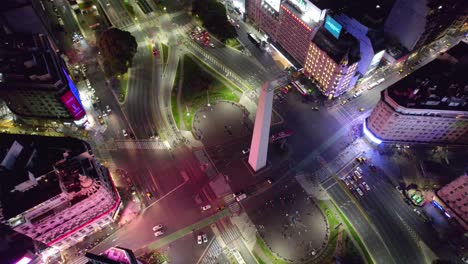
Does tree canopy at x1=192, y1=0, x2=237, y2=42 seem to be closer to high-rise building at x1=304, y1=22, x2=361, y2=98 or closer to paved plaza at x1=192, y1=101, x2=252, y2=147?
paved plaza at x1=192, y1=101, x2=252, y2=147

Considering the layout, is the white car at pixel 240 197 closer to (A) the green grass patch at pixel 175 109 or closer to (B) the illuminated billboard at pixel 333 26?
(A) the green grass patch at pixel 175 109

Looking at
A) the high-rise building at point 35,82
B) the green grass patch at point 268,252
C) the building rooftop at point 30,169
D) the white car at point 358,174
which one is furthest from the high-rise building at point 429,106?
the high-rise building at point 35,82

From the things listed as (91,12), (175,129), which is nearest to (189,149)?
(175,129)

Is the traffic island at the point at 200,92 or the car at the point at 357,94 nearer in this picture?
the traffic island at the point at 200,92

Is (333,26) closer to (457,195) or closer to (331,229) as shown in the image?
(457,195)

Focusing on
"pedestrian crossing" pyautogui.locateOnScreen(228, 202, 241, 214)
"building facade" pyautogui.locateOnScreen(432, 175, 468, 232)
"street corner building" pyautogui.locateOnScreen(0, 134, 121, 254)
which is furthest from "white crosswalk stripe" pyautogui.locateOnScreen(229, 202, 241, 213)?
"building facade" pyautogui.locateOnScreen(432, 175, 468, 232)

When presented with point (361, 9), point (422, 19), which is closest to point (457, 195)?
point (422, 19)
